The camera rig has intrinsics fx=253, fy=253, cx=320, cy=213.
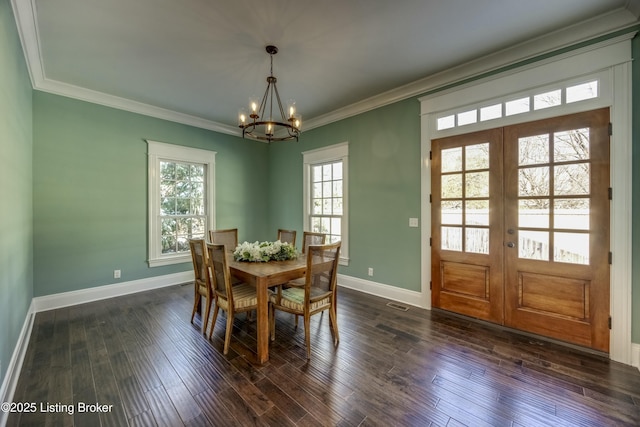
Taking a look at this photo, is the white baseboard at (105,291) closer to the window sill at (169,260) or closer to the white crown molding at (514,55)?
the window sill at (169,260)

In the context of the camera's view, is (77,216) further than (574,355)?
Yes

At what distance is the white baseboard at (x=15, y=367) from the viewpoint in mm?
1654

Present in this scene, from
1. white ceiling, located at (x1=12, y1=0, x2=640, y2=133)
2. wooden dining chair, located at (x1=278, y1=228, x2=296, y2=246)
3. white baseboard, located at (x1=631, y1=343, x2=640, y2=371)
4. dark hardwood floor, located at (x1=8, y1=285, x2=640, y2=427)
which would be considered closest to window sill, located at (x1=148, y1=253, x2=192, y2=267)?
dark hardwood floor, located at (x1=8, y1=285, x2=640, y2=427)

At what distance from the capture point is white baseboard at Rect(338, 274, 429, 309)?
→ 3.43 m

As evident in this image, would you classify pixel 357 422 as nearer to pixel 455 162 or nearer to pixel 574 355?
pixel 574 355

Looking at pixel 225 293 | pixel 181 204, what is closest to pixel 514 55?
pixel 225 293

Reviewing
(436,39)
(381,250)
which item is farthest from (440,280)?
(436,39)

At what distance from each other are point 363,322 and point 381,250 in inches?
47.7

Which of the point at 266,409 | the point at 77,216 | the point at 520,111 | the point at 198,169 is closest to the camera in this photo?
the point at 266,409

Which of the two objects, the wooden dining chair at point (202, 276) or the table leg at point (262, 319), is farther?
the wooden dining chair at point (202, 276)

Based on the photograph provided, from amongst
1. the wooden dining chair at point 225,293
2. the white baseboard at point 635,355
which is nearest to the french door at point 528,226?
the white baseboard at point 635,355

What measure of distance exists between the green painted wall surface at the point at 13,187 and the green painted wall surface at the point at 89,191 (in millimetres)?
351

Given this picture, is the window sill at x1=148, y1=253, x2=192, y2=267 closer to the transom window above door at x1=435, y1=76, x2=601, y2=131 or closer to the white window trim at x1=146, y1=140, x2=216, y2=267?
the white window trim at x1=146, y1=140, x2=216, y2=267

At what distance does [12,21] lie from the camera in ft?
6.60
